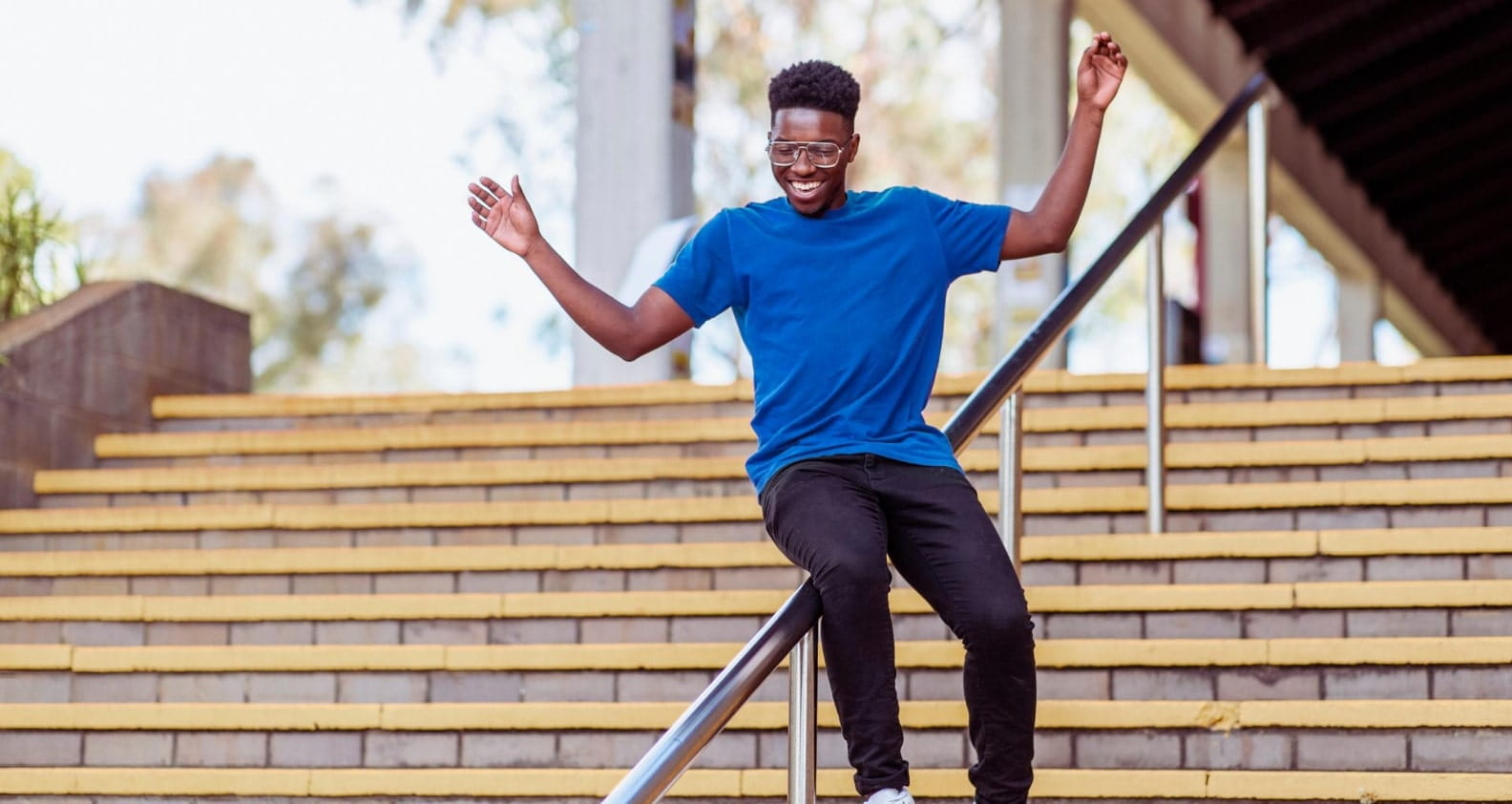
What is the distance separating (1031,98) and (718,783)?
25.1ft

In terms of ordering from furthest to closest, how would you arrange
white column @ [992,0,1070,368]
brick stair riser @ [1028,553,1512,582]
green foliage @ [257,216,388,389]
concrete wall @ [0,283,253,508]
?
green foliage @ [257,216,388,389] → white column @ [992,0,1070,368] → concrete wall @ [0,283,253,508] → brick stair riser @ [1028,553,1512,582]

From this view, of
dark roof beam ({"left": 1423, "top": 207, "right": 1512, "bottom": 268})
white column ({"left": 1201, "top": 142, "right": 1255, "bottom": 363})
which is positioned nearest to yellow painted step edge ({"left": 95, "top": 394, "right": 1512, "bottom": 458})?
white column ({"left": 1201, "top": 142, "right": 1255, "bottom": 363})

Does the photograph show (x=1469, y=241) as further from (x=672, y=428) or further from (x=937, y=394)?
(x=672, y=428)

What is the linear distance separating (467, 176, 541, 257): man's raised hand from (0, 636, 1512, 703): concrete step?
1.81 metres

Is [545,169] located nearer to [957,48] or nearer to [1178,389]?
[957,48]

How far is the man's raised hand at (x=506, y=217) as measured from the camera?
3107 millimetres

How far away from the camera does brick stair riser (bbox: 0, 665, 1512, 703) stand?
430 centimetres

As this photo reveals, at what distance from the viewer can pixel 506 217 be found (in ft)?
10.2

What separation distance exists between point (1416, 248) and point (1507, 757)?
48.4 feet

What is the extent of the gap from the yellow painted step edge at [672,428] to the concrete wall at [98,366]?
0.14 m

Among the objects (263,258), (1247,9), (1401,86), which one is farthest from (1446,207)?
(263,258)

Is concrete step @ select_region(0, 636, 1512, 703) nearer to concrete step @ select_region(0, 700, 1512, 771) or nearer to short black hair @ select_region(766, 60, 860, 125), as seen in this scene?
concrete step @ select_region(0, 700, 1512, 771)

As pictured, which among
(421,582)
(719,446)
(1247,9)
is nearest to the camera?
(421,582)

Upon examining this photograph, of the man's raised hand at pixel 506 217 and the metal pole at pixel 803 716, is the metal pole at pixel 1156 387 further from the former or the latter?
Answer: the man's raised hand at pixel 506 217
